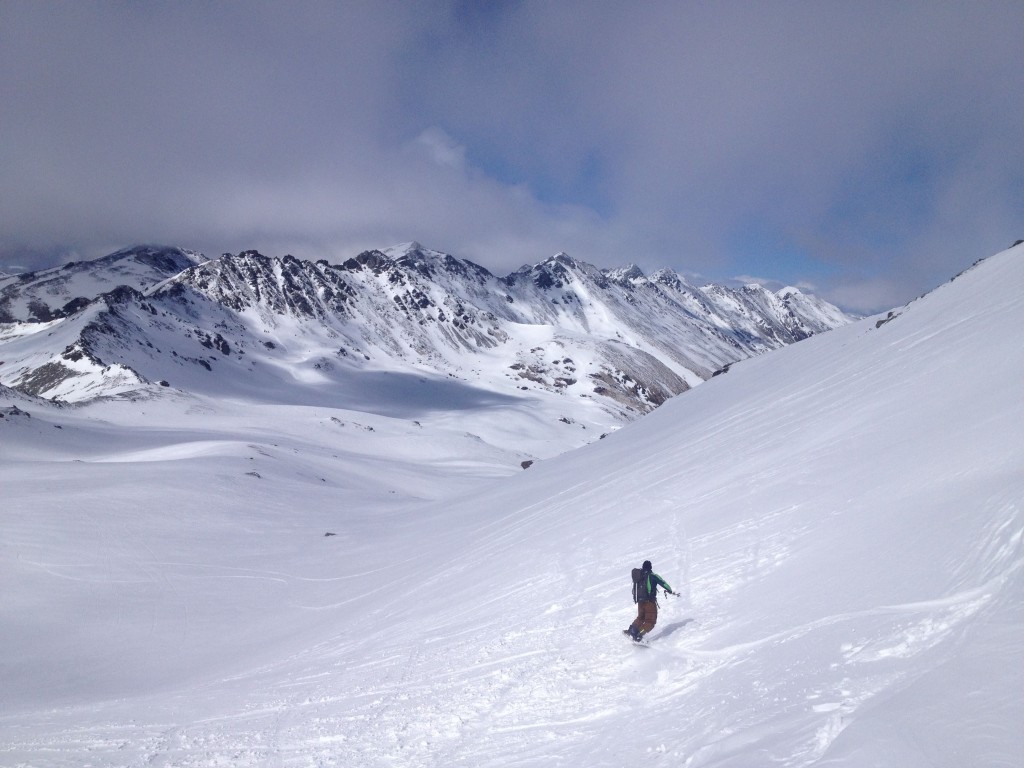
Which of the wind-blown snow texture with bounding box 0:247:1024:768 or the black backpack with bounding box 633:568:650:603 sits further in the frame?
the black backpack with bounding box 633:568:650:603

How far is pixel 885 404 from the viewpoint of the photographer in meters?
15.0

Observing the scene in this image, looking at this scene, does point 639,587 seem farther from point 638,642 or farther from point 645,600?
point 638,642

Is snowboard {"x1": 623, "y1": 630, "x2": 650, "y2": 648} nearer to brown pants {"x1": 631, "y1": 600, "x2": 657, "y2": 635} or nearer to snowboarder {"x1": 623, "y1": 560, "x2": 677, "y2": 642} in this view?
snowboarder {"x1": 623, "y1": 560, "x2": 677, "y2": 642}

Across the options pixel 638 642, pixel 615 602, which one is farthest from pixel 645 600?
pixel 615 602

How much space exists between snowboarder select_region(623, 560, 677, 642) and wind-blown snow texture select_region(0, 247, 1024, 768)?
0.40 metres

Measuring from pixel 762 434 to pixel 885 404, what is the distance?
170 inches

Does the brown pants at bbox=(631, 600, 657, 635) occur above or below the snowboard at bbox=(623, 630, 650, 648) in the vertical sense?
above

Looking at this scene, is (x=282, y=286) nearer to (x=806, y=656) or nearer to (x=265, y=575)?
(x=265, y=575)

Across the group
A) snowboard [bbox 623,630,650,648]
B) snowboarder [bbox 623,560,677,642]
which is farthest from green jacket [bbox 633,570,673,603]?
snowboard [bbox 623,630,650,648]

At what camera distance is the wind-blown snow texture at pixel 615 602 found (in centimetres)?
604

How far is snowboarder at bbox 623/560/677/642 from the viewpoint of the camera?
8773 mm

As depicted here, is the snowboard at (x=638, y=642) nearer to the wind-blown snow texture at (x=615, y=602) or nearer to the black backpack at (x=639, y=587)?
the wind-blown snow texture at (x=615, y=602)

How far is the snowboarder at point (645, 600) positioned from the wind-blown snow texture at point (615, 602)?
1.33 ft

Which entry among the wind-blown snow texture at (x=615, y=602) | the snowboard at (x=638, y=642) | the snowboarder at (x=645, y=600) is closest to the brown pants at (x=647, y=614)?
the snowboarder at (x=645, y=600)
